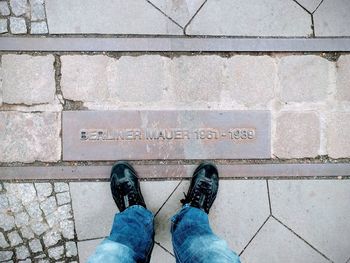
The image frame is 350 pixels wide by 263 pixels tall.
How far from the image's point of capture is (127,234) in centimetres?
232

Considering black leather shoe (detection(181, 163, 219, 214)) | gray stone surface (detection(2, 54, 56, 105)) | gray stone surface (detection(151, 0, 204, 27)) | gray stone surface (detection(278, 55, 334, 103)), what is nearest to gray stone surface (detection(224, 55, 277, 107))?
gray stone surface (detection(278, 55, 334, 103))

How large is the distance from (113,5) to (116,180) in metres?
1.19

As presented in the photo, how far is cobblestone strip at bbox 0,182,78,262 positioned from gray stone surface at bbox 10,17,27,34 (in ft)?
3.42

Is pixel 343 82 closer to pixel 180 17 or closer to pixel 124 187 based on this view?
pixel 180 17

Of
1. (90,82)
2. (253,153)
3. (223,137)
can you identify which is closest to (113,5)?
(90,82)

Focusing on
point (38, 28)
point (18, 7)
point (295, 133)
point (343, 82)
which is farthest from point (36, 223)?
point (343, 82)

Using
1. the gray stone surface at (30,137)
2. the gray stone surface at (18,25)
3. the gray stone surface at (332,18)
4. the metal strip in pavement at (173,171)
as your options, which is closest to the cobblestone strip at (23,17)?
the gray stone surface at (18,25)

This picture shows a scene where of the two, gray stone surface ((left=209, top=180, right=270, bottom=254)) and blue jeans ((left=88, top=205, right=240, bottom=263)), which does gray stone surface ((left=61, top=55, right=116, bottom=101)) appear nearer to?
blue jeans ((left=88, top=205, right=240, bottom=263))

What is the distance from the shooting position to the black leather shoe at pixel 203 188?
258 centimetres

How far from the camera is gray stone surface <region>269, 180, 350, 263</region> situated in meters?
2.70

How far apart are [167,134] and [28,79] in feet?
3.34

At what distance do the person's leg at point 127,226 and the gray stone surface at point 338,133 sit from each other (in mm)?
1361

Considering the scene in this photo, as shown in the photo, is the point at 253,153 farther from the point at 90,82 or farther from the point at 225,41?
the point at 90,82

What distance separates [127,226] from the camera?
2.38 m
